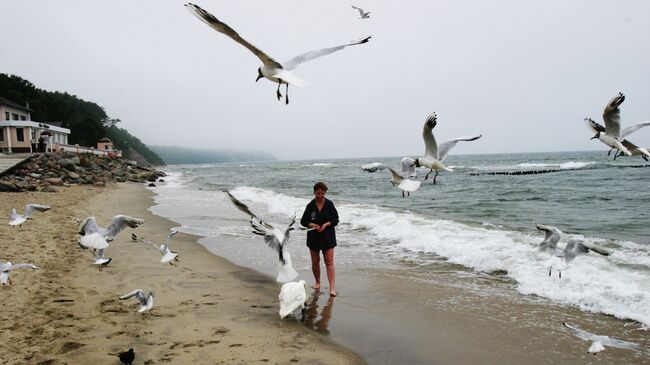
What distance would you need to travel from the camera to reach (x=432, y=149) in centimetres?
554

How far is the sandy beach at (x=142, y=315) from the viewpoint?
4.01 meters

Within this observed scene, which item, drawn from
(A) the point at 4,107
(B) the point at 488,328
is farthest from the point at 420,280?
(A) the point at 4,107

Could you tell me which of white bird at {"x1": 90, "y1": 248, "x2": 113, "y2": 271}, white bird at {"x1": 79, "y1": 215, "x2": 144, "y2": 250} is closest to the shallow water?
white bird at {"x1": 90, "y1": 248, "x2": 113, "y2": 271}

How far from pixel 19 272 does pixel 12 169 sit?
18825 millimetres

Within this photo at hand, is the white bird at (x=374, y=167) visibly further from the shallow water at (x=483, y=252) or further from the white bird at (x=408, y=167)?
the shallow water at (x=483, y=252)

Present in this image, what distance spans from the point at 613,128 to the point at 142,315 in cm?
568

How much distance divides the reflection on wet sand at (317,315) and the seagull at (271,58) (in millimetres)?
2479

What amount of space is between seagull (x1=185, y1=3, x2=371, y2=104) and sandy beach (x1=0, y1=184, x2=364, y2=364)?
2.37 m

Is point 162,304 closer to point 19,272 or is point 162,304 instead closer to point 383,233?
point 19,272

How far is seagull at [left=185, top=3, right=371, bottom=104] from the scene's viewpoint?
3699 millimetres

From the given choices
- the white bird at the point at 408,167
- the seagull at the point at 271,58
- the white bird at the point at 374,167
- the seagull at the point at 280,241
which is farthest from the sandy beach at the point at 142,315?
the seagull at the point at 271,58

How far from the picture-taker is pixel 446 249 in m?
8.92

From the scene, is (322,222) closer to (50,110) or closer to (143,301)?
(143,301)

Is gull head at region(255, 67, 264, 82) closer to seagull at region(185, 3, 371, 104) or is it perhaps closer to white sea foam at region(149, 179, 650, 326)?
seagull at region(185, 3, 371, 104)
